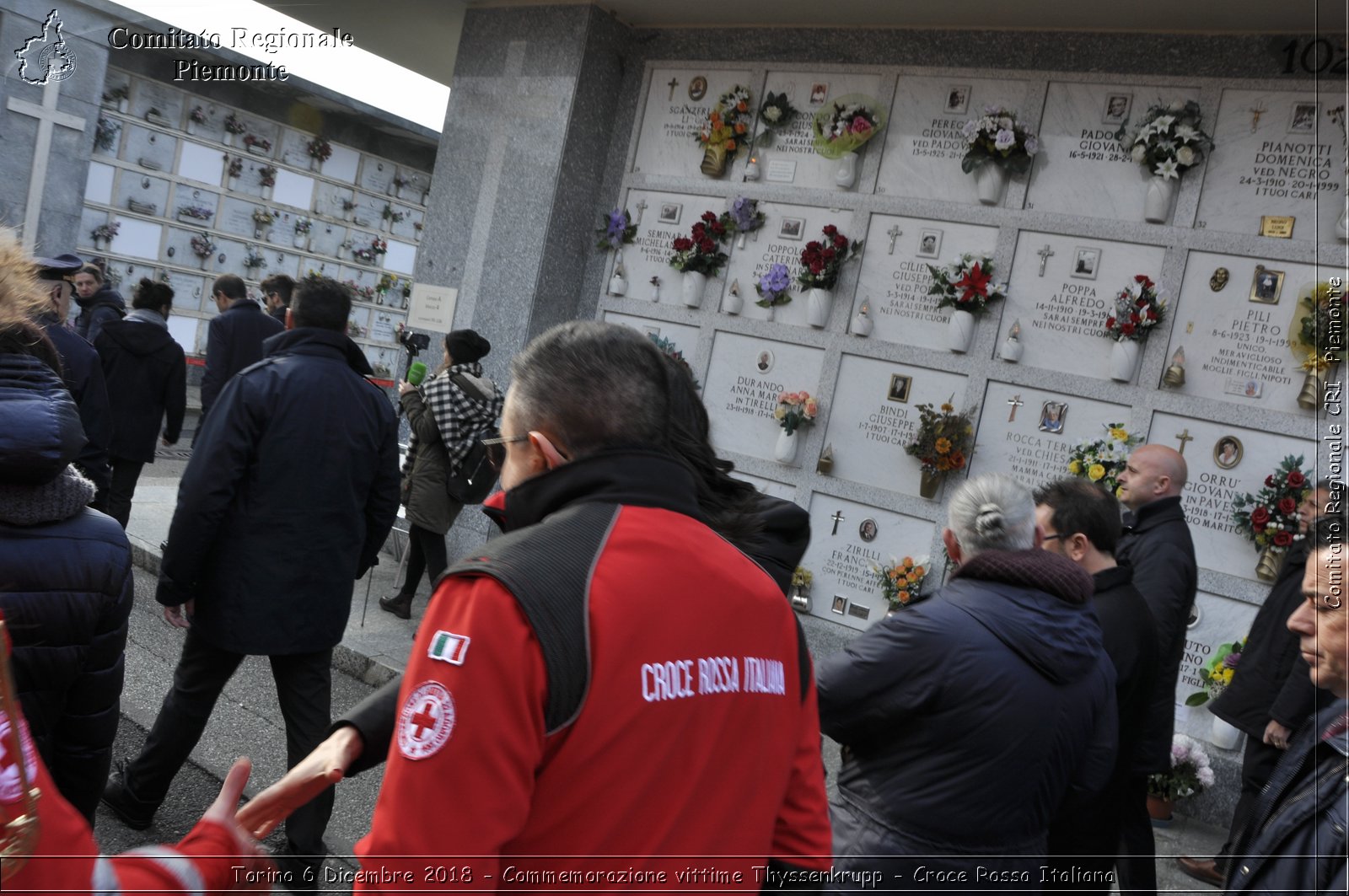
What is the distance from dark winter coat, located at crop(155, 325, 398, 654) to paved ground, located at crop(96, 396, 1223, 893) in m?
Answer: 0.74

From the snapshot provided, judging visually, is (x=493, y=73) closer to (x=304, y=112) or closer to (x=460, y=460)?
(x=460, y=460)

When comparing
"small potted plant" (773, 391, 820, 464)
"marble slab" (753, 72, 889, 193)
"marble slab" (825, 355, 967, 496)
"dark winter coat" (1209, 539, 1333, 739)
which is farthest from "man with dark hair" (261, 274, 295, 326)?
"dark winter coat" (1209, 539, 1333, 739)

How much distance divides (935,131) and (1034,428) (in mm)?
1929

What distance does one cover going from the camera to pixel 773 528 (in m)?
2.47

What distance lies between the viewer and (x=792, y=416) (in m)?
6.70

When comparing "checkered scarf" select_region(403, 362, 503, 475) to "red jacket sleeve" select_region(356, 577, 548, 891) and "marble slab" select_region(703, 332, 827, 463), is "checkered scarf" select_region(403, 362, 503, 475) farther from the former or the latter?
"red jacket sleeve" select_region(356, 577, 548, 891)

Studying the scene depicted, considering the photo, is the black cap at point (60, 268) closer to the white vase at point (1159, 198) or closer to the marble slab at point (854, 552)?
the marble slab at point (854, 552)

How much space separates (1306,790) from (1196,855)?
3232 mm

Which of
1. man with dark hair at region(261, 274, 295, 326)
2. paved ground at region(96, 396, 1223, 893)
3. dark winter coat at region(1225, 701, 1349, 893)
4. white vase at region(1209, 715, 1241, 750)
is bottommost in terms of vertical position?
paved ground at region(96, 396, 1223, 893)

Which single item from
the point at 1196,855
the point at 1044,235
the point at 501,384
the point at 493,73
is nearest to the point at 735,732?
the point at 1196,855

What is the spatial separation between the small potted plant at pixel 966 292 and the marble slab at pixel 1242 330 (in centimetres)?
101

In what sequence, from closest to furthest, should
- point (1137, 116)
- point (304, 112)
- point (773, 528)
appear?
point (773, 528) → point (1137, 116) → point (304, 112)

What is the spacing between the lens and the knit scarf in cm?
195

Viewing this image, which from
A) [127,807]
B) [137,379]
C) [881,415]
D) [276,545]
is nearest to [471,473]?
[137,379]
